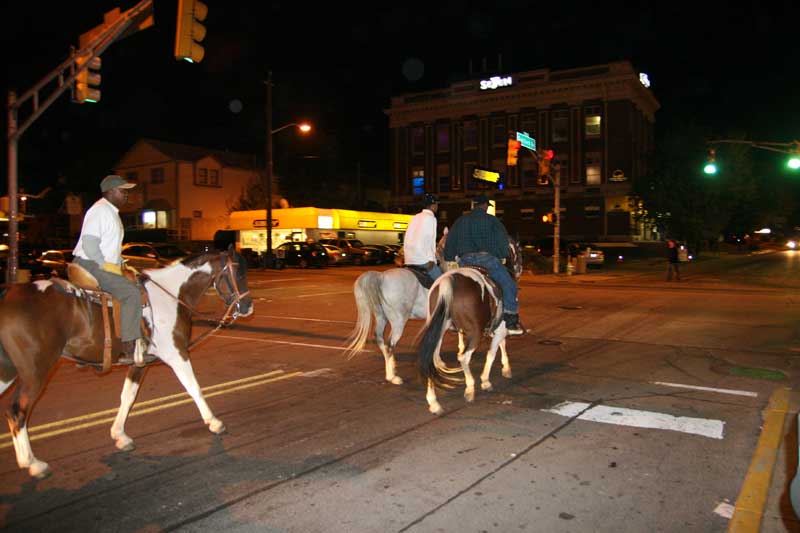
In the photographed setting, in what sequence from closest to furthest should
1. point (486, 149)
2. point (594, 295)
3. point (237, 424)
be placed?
1. point (237, 424)
2. point (594, 295)
3. point (486, 149)

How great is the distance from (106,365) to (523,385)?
4.98 meters

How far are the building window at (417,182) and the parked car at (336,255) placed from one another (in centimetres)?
2437

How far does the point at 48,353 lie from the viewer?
16.3 feet

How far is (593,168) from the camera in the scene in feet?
175

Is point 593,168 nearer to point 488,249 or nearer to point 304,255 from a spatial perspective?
point 304,255

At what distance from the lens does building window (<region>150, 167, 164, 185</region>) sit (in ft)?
169

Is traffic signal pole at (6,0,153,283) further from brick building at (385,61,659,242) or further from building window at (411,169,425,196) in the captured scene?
building window at (411,169,425,196)

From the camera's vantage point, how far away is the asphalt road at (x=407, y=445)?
4133mm

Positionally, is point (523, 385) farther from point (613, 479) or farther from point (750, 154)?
point (750, 154)

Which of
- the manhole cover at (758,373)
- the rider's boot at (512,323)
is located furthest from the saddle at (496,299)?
the manhole cover at (758,373)

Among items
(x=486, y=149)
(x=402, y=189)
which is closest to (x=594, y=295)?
(x=486, y=149)

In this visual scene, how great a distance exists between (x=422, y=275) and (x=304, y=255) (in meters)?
28.8

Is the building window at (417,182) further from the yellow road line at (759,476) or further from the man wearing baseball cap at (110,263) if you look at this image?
the man wearing baseball cap at (110,263)

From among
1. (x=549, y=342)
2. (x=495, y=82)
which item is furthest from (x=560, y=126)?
(x=549, y=342)
